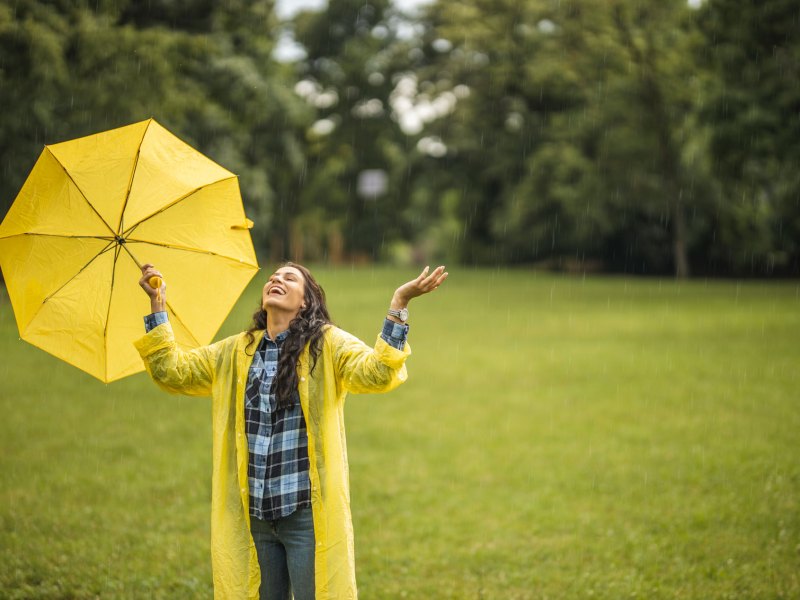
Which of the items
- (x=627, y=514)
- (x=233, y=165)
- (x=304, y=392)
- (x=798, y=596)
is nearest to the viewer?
(x=304, y=392)

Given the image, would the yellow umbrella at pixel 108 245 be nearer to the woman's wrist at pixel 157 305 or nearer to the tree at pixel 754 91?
the woman's wrist at pixel 157 305

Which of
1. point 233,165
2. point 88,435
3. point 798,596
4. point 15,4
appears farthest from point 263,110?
point 798,596

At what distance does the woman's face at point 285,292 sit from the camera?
10.8ft

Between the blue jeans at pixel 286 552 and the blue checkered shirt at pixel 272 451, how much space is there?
0.06 metres

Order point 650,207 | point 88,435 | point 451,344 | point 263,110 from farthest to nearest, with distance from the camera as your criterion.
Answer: point 650,207 < point 263,110 < point 451,344 < point 88,435

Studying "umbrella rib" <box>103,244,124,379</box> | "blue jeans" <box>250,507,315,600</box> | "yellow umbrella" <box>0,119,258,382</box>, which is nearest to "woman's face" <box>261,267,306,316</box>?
"yellow umbrella" <box>0,119,258,382</box>

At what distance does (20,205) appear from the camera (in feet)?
11.9

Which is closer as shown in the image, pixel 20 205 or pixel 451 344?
pixel 20 205

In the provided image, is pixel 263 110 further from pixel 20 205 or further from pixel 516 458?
pixel 20 205

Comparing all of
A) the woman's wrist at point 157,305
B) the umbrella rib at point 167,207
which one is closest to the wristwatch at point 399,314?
the woman's wrist at point 157,305

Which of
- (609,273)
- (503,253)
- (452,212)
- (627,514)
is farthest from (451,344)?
(452,212)

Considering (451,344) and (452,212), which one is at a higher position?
(452,212)

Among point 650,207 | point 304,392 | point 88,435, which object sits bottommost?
point 88,435

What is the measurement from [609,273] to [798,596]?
36.1 meters
